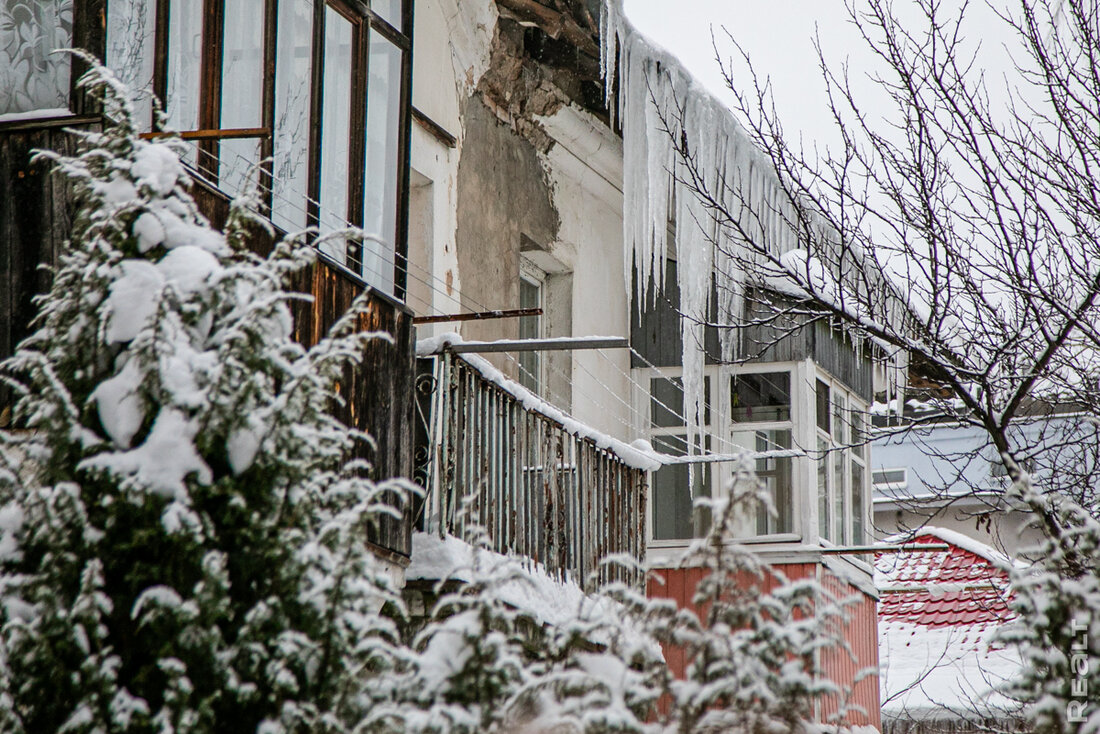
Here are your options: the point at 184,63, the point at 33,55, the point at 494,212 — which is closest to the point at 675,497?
the point at 494,212

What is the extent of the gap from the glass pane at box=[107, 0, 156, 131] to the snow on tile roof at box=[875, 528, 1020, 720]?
9639 mm

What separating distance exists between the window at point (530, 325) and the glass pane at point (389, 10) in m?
3.84

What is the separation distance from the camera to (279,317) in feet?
13.2

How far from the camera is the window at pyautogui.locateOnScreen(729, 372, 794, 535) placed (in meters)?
13.7

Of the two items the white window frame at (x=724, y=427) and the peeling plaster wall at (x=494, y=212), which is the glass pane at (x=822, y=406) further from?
the peeling plaster wall at (x=494, y=212)

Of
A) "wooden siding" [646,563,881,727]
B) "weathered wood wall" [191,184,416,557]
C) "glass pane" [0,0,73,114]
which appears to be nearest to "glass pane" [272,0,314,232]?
"weathered wood wall" [191,184,416,557]

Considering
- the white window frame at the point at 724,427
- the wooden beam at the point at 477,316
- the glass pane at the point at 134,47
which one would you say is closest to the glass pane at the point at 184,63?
the glass pane at the point at 134,47

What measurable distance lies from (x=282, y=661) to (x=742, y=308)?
10341 mm

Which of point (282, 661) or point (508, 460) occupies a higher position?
point (508, 460)

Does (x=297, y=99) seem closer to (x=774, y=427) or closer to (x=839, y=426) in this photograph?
(x=774, y=427)

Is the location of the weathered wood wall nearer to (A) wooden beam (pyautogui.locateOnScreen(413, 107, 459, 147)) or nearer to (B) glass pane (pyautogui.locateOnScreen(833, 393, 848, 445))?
(A) wooden beam (pyautogui.locateOnScreen(413, 107, 459, 147))

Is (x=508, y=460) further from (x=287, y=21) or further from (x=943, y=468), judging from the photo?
(x=943, y=468)

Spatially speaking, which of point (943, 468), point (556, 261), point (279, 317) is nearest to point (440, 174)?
point (556, 261)

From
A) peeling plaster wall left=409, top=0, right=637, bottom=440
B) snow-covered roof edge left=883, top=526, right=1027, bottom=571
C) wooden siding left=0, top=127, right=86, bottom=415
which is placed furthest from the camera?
snow-covered roof edge left=883, top=526, right=1027, bottom=571
